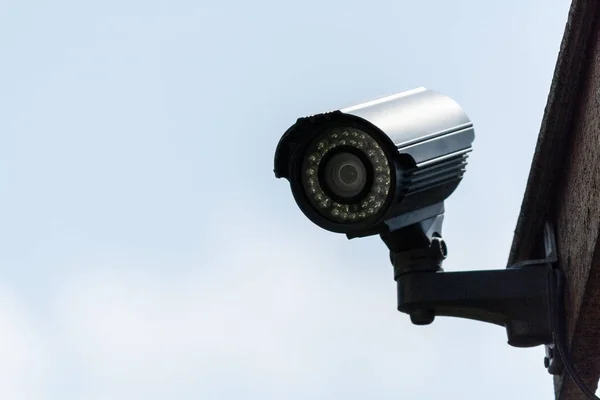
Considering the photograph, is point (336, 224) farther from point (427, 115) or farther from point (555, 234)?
point (555, 234)

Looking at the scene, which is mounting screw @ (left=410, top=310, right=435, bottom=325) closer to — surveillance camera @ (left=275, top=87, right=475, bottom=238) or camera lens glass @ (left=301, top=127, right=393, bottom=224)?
surveillance camera @ (left=275, top=87, right=475, bottom=238)

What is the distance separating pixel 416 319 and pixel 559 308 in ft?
1.23

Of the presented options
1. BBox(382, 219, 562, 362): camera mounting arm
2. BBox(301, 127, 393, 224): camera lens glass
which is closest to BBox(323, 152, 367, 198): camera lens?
BBox(301, 127, 393, 224): camera lens glass

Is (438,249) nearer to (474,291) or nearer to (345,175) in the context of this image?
(474,291)

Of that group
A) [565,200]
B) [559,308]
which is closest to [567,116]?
[565,200]

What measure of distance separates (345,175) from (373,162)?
9cm

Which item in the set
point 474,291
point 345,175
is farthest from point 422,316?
point 345,175

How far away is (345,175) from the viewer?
3.70 m

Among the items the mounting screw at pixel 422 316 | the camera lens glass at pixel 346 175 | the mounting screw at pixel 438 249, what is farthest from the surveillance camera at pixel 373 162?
the mounting screw at pixel 422 316

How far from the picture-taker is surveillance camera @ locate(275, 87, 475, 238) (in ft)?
11.9

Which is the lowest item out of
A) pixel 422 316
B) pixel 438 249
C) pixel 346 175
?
pixel 422 316

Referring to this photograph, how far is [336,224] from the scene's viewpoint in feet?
12.1

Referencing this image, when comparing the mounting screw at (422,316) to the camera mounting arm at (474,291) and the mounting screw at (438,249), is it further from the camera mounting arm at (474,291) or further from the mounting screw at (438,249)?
the mounting screw at (438,249)

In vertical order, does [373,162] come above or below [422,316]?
above
